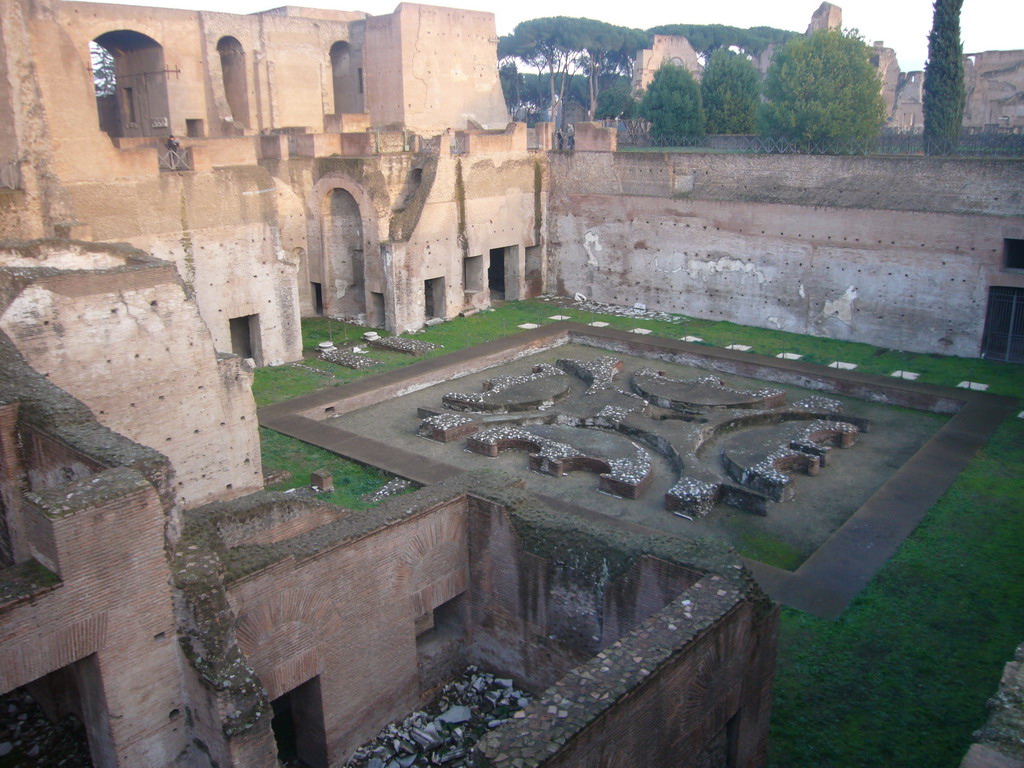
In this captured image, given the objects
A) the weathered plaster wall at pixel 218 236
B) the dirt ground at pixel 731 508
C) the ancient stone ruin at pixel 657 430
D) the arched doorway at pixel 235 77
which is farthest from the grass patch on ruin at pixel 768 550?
the arched doorway at pixel 235 77

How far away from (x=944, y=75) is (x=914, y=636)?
20.1 meters

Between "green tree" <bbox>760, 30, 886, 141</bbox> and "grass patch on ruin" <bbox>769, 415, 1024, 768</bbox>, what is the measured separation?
65.8 ft

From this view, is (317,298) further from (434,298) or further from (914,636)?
(914,636)

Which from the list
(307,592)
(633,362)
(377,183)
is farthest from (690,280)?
(307,592)

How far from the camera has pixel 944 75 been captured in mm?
23734

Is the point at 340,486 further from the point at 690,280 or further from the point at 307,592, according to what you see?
the point at 690,280

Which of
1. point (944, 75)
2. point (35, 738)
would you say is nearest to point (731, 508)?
point (35, 738)

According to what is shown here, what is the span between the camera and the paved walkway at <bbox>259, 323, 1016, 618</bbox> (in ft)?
31.6

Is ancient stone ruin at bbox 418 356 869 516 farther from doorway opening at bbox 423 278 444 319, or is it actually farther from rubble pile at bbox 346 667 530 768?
doorway opening at bbox 423 278 444 319

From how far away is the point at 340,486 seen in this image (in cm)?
1229

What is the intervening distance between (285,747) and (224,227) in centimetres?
1098

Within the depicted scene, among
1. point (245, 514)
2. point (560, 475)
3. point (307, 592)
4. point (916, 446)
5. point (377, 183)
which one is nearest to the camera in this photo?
point (307, 592)

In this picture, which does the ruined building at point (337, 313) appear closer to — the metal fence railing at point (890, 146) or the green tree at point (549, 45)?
the metal fence railing at point (890, 146)

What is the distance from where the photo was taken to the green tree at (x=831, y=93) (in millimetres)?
27859
